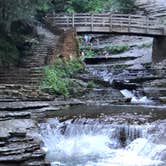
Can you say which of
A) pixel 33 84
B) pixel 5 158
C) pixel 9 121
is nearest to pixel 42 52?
pixel 33 84

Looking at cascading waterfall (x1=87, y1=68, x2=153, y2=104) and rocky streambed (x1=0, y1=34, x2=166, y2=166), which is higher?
cascading waterfall (x1=87, y1=68, x2=153, y2=104)

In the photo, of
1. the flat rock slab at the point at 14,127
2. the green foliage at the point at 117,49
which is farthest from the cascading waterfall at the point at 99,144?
the green foliage at the point at 117,49

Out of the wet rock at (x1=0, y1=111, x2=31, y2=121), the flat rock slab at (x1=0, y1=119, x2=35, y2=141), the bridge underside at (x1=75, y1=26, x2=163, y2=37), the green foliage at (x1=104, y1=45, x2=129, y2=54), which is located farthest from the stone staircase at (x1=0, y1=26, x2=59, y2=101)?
the green foliage at (x1=104, y1=45, x2=129, y2=54)

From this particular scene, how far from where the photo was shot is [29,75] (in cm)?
2919

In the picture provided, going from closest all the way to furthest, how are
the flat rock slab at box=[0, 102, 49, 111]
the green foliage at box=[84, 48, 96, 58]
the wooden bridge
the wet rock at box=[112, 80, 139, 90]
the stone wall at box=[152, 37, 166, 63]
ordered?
the flat rock slab at box=[0, 102, 49, 111]
the wet rock at box=[112, 80, 139, 90]
the wooden bridge
the stone wall at box=[152, 37, 166, 63]
the green foliage at box=[84, 48, 96, 58]

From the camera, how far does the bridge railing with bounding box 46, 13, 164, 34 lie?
1435 inches

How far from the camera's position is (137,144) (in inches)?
738

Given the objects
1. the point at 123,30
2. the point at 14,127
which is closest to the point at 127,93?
the point at 123,30

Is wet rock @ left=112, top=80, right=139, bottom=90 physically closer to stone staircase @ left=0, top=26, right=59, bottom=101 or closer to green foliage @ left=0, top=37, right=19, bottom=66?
stone staircase @ left=0, top=26, right=59, bottom=101

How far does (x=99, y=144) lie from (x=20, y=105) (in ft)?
20.1

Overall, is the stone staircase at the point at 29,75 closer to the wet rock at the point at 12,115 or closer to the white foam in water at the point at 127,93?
the wet rock at the point at 12,115

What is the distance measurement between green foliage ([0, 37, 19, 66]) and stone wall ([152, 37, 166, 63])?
12555 millimetres

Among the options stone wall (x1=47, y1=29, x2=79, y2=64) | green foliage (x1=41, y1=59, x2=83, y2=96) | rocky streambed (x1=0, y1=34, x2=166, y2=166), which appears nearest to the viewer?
rocky streambed (x1=0, y1=34, x2=166, y2=166)

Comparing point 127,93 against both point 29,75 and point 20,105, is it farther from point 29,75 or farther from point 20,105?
point 20,105
